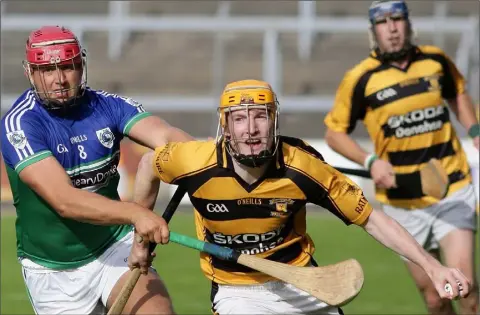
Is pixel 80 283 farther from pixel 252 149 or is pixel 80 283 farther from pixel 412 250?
pixel 412 250

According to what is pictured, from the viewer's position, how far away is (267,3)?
16.8 m

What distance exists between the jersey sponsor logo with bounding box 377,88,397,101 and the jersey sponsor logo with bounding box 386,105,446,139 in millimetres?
148

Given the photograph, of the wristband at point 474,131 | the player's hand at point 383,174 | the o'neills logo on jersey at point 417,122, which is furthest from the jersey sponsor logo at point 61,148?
the wristband at point 474,131

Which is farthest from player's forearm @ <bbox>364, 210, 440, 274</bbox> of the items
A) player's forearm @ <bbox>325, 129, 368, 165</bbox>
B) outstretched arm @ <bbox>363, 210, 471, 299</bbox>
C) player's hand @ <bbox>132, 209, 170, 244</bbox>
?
player's forearm @ <bbox>325, 129, 368, 165</bbox>

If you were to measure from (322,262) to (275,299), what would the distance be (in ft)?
15.1

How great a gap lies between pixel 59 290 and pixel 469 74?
27.3 ft

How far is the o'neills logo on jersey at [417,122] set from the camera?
22.5 ft

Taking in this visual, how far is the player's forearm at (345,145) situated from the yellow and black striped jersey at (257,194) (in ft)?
6.64

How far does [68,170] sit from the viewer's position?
203 inches

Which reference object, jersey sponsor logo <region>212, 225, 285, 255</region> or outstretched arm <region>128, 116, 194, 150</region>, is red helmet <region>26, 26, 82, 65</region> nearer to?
outstretched arm <region>128, 116, 194, 150</region>

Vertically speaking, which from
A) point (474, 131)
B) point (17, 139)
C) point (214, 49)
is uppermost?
point (17, 139)

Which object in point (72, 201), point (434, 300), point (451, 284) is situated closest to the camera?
point (451, 284)

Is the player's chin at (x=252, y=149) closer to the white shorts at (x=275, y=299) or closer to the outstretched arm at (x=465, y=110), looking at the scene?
the white shorts at (x=275, y=299)

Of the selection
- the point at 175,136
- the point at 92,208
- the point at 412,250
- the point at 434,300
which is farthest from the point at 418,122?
the point at 92,208
